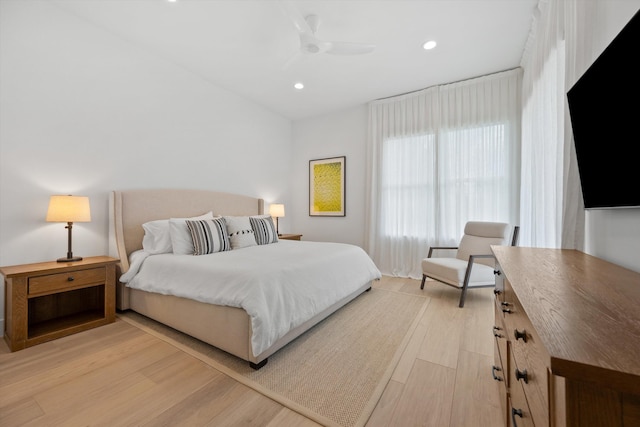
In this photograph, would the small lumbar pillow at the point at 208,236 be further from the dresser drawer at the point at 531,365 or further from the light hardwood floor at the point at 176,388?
the dresser drawer at the point at 531,365

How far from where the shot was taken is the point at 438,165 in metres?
3.86

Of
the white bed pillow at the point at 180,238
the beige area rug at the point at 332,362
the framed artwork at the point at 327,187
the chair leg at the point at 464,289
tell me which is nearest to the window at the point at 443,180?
the framed artwork at the point at 327,187

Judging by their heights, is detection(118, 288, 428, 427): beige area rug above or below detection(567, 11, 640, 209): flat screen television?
below

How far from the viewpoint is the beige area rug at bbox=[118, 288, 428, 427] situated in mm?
1453

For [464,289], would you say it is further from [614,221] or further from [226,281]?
[226,281]

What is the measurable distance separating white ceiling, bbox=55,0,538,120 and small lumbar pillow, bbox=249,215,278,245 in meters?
1.91

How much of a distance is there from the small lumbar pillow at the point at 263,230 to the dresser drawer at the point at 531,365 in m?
2.81

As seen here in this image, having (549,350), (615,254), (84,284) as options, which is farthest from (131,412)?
(615,254)

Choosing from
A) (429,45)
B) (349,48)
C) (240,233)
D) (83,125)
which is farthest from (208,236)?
(429,45)

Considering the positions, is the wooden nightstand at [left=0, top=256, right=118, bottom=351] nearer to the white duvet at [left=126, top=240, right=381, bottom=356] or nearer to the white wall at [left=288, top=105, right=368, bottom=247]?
the white duvet at [left=126, top=240, right=381, bottom=356]

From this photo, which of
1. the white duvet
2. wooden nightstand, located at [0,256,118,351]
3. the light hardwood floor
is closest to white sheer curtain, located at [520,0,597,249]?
the light hardwood floor

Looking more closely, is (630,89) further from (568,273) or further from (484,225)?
(484,225)

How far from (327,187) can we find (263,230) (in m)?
1.84

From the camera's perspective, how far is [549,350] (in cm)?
48
